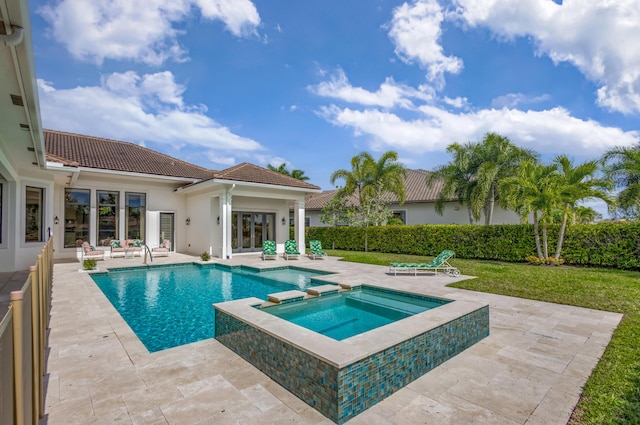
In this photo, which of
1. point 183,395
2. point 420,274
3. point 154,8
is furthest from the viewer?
point 420,274

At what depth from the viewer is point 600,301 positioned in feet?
26.5

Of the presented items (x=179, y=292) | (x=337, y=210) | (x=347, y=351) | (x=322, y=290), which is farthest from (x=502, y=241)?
(x=347, y=351)

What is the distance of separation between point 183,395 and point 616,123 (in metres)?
27.1

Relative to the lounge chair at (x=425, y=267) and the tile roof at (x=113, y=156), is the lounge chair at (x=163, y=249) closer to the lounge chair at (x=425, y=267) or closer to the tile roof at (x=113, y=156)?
the tile roof at (x=113, y=156)

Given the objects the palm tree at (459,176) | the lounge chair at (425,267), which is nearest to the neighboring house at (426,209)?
the palm tree at (459,176)

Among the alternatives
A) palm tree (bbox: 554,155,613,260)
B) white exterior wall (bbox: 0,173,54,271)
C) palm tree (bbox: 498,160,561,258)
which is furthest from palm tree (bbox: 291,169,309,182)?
palm tree (bbox: 554,155,613,260)

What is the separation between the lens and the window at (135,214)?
715 inches

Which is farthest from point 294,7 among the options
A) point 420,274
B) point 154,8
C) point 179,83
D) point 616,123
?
point 616,123

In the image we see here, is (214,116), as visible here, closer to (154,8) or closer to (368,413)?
(154,8)

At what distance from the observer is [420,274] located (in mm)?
12461

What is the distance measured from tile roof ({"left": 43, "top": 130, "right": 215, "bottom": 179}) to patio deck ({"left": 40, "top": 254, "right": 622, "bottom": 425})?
1289 centimetres

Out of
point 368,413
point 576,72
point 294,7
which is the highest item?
point 294,7

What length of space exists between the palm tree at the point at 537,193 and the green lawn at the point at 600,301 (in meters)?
1.99

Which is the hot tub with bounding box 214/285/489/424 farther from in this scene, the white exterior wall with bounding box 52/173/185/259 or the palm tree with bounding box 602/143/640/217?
the white exterior wall with bounding box 52/173/185/259
